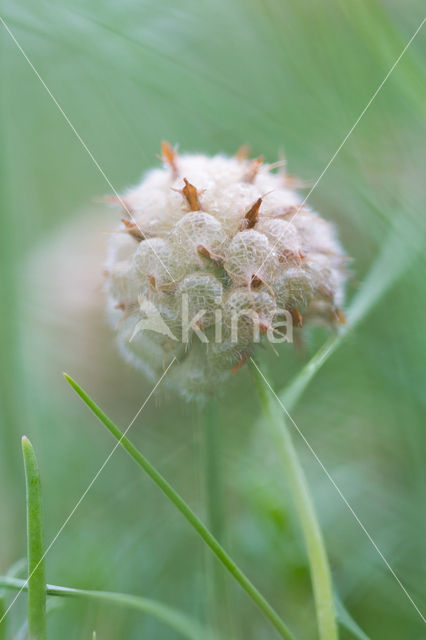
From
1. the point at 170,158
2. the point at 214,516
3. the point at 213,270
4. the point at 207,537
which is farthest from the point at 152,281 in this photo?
the point at 214,516

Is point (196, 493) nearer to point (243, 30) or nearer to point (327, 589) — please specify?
point (327, 589)

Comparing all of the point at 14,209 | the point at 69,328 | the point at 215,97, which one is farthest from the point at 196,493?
the point at 14,209

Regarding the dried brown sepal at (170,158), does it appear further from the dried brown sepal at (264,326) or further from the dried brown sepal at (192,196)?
the dried brown sepal at (264,326)

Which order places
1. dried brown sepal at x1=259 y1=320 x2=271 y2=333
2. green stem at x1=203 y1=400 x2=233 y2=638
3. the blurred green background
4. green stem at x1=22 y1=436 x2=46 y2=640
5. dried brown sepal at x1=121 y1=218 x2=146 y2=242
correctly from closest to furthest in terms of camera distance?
green stem at x1=22 y1=436 x2=46 y2=640, dried brown sepal at x1=259 y1=320 x2=271 y2=333, dried brown sepal at x1=121 y1=218 x2=146 y2=242, green stem at x1=203 y1=400 x2=233 y2=638, the blurred green background

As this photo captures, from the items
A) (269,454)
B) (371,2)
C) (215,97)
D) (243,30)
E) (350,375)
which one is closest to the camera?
(371,2)

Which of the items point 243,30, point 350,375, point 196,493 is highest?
point 243,30

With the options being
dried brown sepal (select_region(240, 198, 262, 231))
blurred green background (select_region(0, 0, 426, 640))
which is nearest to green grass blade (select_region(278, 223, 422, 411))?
blurred green background (select_region(0, 0, 426, 640))

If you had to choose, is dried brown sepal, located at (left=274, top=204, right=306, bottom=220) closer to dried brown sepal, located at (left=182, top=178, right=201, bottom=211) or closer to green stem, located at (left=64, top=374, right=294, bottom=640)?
dried brown sepal, located at (left=182, top=178, right=201, bottom=211)
